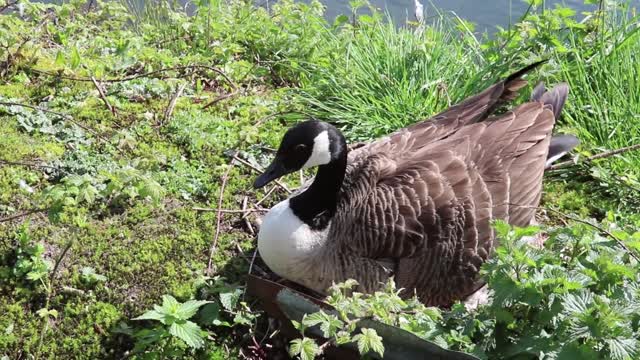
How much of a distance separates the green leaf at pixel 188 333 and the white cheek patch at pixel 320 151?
3.54 feet

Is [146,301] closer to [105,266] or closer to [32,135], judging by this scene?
[105,266]

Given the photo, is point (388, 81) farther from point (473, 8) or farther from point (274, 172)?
point (473, 8)

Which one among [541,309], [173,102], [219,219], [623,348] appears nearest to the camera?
[623,348]

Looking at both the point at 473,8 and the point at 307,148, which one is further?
the point at 473,8

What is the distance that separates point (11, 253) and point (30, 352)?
0.68m

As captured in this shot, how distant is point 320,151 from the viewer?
3771 millimetres

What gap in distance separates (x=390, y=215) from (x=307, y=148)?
58 centimetres

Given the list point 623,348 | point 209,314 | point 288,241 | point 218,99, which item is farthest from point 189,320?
point 218,99

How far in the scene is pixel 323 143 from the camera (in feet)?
12.3

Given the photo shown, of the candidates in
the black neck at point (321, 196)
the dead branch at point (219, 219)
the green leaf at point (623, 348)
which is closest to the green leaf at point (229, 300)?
the dead branch at point (219, 219)

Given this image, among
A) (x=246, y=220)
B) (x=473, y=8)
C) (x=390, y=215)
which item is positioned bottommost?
(x=473, y=8)

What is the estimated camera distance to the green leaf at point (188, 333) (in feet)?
10.5

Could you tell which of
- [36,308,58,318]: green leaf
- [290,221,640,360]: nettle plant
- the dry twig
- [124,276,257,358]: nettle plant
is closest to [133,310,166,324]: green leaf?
[124,276,257,358]: nettle plant

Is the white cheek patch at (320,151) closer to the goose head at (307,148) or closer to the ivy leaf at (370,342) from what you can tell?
the goose head at (307,148)
